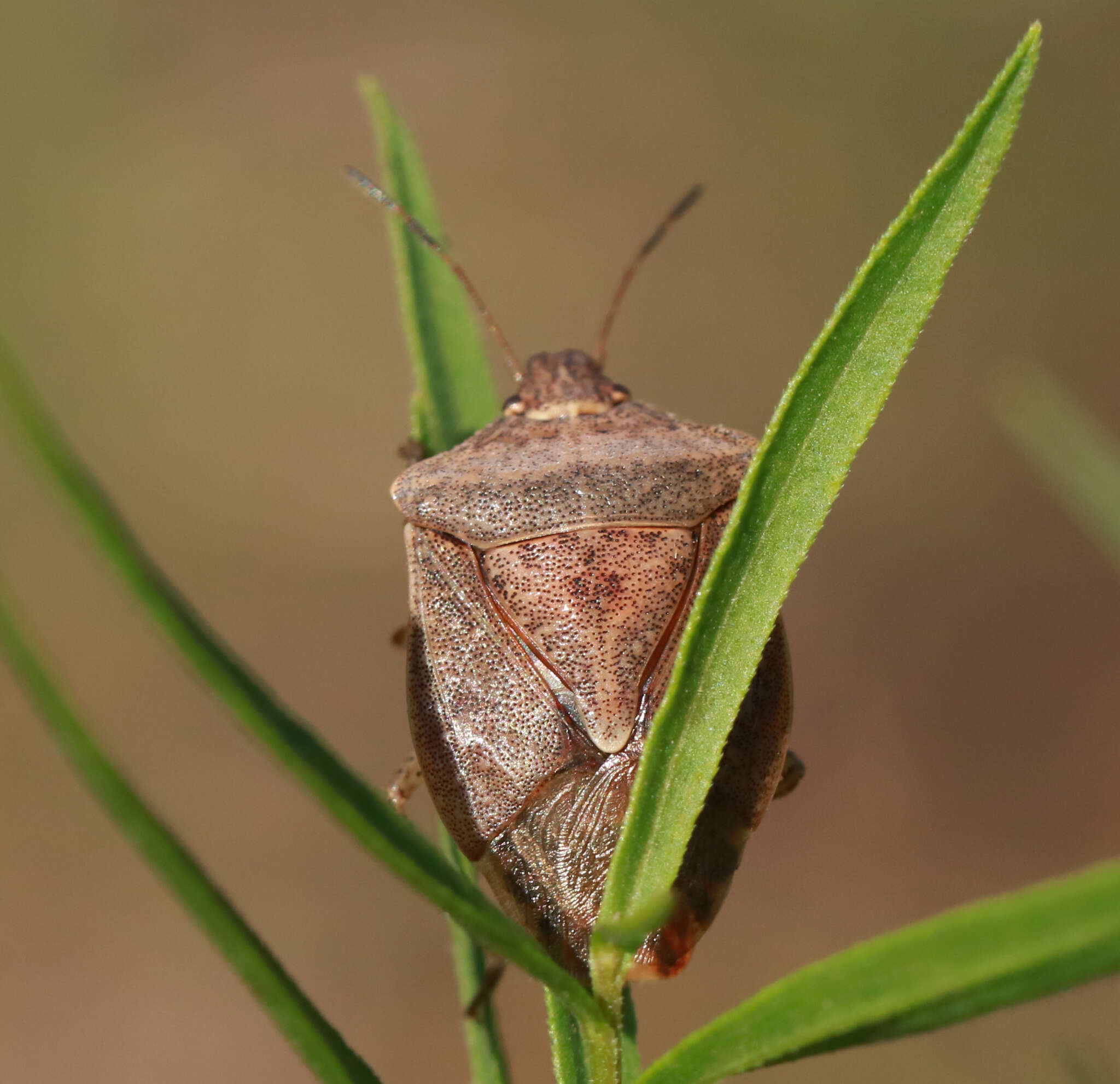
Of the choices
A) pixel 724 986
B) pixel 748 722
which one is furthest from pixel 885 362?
pixel 724 986

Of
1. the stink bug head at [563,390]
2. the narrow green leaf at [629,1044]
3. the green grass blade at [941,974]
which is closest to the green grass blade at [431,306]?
the stink bug head at [563,390]

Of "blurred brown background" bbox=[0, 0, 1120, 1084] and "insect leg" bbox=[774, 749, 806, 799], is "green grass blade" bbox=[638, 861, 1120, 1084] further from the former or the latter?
"blurred brown background" bbox=[0, 0, 1120, 1084]

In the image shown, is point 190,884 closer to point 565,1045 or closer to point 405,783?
point 565,1045

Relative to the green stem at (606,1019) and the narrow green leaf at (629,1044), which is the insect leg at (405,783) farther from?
the green stem at (606,1019)

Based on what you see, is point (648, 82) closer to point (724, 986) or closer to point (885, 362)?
point (724, 986)

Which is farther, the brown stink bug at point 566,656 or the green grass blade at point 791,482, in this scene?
the brown stink bug at point 566,656

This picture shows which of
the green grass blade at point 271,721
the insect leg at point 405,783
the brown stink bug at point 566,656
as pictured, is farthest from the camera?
the insect leg at point 405,783

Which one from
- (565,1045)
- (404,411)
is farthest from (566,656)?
(404,411)
